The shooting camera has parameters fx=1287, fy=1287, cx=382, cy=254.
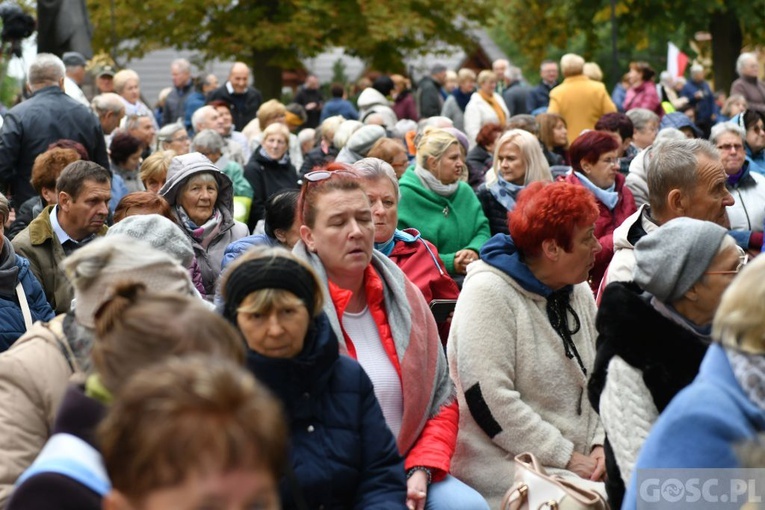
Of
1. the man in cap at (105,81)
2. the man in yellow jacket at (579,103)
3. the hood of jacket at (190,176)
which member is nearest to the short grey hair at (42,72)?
the hood of jacket at (190,176)

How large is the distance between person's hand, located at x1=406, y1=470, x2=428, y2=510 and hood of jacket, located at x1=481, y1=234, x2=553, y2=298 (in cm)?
97

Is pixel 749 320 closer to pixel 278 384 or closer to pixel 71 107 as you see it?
pixel 278 384

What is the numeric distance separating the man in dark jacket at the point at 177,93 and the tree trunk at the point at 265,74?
334 inches

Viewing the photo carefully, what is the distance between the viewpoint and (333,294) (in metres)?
5.27

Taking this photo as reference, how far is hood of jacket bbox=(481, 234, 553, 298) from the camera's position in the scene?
5562 millimetres

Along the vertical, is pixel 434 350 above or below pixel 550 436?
above

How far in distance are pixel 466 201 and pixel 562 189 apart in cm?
325

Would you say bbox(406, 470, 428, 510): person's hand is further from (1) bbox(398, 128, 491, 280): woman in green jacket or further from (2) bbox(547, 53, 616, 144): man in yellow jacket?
(2) bbox(547, 53, 616, 144): man in yellow jacket

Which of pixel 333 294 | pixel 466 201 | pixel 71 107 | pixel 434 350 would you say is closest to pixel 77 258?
pixel 333 294

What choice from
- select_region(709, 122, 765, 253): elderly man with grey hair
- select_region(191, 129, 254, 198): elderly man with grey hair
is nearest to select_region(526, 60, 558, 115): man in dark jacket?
select_region(191, 129, 254, 198): elderly man with grey hair

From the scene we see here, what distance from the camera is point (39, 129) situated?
10.1 metres

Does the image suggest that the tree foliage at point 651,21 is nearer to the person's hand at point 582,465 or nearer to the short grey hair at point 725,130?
the short grey hair at point 725,130

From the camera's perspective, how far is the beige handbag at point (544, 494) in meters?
4.82

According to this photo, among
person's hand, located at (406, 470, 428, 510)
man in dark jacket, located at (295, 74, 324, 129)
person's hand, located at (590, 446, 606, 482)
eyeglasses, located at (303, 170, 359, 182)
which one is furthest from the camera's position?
man in dark jacket, located at (295, 74, 324, 129)
